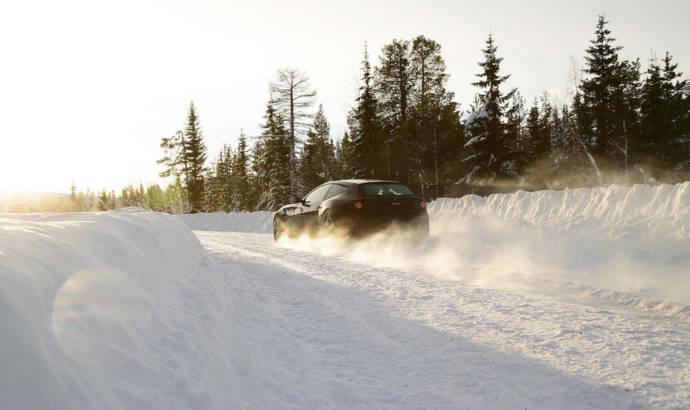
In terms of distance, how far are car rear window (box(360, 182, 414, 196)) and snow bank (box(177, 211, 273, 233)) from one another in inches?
436

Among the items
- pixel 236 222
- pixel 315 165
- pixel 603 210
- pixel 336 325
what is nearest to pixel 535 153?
pixel 315 165

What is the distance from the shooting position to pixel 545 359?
327 centimetres

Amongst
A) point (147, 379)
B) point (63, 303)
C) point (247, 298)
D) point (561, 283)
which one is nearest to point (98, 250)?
point (63, 303)

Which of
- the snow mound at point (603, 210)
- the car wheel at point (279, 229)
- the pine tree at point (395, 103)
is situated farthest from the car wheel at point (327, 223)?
the pine tree at point (395, 103)

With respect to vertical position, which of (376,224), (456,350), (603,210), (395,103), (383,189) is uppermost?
(395,103)

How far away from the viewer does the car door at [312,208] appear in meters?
10.3

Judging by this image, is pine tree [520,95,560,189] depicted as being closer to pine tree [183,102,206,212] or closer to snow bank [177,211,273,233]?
snow bank [177,211,273,233]

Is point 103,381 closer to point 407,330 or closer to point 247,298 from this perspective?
point 407,330

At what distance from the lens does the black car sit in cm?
910

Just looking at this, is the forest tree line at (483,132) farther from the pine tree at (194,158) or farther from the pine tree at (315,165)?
the pine tree at (194,158)

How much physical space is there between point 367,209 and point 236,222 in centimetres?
1712

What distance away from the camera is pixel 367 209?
29.9ft

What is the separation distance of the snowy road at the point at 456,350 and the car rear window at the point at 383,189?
3.80 meters

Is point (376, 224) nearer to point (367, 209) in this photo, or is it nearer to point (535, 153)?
point (367, 209)
